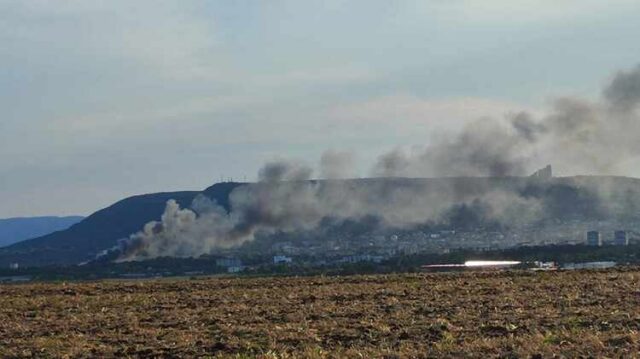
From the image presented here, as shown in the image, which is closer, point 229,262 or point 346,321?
point 346,321

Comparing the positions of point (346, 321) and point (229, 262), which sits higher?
point (229, 262)

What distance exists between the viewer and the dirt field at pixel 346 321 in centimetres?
2370

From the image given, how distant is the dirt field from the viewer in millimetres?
23703

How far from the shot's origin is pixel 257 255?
499ft

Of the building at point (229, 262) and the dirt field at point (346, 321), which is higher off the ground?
the building at point (229, 262)

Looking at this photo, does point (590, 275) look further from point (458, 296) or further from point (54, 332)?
point (54, 332)

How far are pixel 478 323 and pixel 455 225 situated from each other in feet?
556

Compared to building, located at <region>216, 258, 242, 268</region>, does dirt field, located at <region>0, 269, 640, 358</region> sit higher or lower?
lower

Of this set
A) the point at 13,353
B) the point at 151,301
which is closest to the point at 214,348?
the point at 13,353

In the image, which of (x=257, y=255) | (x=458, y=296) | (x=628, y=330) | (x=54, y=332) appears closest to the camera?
(x=628, y=330)

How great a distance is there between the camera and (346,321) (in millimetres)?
31094

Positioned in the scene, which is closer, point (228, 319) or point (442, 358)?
point (442, 358)

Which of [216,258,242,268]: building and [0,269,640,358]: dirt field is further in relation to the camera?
[216,258,242,268]: building

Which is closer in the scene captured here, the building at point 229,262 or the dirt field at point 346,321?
the dirt field at point 346,321
